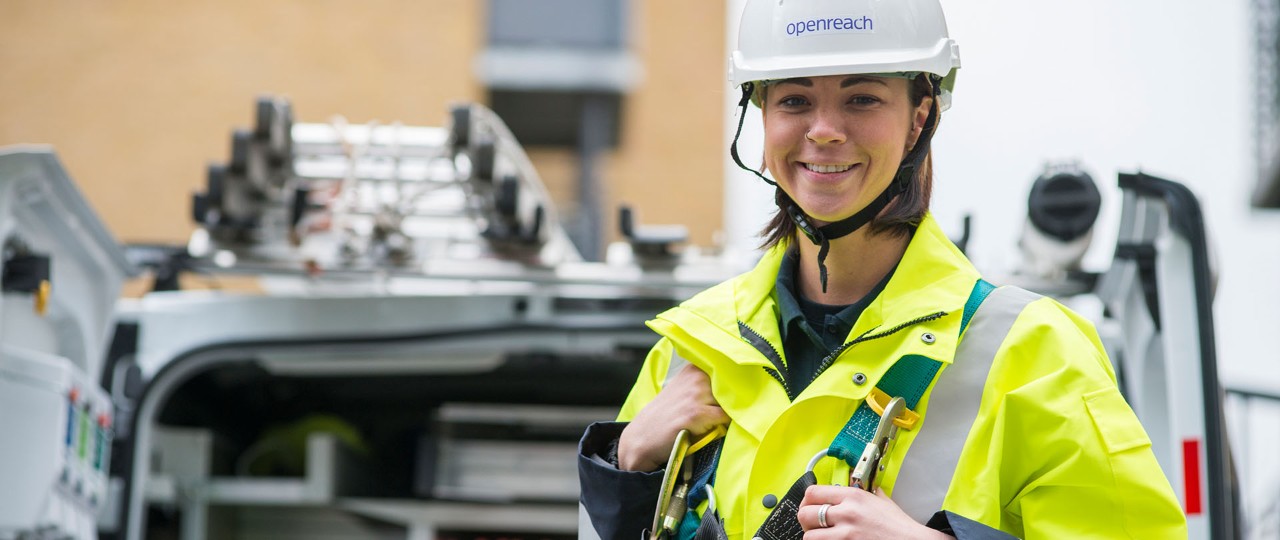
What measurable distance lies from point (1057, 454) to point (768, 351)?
441 millimetres

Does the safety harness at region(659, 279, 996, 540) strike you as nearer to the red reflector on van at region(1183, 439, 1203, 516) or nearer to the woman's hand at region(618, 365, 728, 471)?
the woman's hand at region(618, 365, 728, 471)

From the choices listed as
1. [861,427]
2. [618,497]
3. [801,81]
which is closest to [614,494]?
[618,497]

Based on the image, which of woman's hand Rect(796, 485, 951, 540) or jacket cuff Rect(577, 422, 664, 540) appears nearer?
woman's hand Rect(796, 485, 951, 540)

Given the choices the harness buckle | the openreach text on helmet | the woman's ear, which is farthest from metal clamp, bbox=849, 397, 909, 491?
the openreach text on helmet

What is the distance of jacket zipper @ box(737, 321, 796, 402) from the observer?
2.09m

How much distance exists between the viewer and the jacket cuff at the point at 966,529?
1.82 m

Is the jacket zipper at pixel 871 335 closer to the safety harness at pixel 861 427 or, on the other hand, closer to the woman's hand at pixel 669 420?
the safety harness at pixel 861 427

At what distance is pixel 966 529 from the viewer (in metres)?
1.82

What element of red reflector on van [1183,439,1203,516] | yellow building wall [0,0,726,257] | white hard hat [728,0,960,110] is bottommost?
red reflector on van [1183,439,1203,516]

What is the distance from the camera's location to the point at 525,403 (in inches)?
211

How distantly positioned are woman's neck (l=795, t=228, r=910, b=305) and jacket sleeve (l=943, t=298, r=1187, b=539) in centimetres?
26

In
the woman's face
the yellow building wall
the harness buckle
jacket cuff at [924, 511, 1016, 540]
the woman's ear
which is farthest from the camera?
the yellow building wall

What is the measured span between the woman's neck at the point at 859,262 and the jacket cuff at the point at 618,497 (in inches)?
14.7

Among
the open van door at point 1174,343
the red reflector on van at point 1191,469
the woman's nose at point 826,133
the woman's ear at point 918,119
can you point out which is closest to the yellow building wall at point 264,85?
the open van door at point 1174,343
